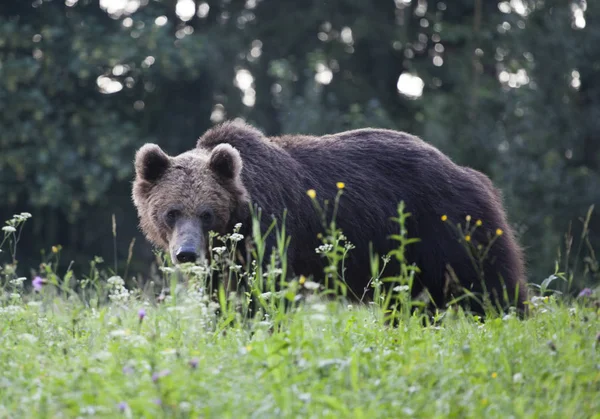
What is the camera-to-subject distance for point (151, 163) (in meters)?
7.92

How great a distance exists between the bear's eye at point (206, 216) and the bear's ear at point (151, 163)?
0.64m

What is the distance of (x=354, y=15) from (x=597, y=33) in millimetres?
7810

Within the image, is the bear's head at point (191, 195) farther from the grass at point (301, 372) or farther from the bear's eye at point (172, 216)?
the grass at point (301, 372)

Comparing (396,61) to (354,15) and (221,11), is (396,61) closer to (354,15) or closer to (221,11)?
(354,15)

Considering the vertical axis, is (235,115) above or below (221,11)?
below

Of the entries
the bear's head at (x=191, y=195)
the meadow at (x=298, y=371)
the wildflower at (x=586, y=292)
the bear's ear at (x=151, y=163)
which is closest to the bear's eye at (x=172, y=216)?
the bear's head at (x=191, y=195)

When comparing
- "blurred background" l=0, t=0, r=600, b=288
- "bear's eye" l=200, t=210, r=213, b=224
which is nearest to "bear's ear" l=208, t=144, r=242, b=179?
"bear's eye" l=200, t=210, r=213, b=224

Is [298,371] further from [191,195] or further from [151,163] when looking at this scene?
[151,163]

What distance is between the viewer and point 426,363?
459 centimetres

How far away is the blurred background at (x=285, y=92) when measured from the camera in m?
20.1

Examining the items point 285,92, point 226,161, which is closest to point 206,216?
point 226,161

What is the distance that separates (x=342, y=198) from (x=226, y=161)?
1.19m

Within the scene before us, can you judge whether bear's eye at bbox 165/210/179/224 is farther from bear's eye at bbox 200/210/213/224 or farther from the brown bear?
bear's eye at bbox 200/210/213/224

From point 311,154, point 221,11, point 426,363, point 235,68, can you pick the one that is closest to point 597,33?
point 235,68
